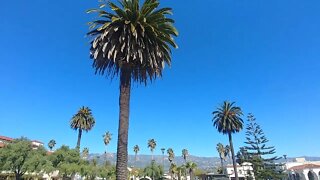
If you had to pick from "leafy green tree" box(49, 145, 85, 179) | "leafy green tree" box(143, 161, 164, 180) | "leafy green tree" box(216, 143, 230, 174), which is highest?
"leafy green tree" box(216, 143, 230, 174)

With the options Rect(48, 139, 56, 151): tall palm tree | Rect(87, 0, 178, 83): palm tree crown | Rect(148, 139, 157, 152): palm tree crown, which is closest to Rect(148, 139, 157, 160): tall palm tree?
Rect(148, 139, 157, 152): palm tree crown

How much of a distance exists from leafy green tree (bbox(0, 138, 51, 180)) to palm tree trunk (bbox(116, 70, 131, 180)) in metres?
40.8

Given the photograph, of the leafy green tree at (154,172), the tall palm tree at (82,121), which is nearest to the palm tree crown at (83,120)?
the tall palm tree at (82,121)

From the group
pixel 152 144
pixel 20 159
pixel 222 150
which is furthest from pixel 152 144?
pixel 20 159

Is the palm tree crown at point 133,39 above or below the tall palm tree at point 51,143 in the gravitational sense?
below

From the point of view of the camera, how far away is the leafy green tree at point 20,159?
47.3 meters

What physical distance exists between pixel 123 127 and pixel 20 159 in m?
41.3

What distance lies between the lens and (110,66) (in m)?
17.8

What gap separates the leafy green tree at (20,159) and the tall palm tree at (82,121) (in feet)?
50.1

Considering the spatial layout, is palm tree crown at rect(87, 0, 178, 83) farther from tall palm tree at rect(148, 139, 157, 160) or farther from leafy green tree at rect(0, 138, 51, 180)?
tall palm tree at rect(148, 139, 157, 160)

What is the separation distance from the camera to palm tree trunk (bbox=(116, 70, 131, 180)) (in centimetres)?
1404

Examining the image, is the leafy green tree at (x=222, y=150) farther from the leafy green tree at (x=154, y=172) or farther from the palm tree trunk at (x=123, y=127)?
the palm tree trunk at (x=123, y=127)

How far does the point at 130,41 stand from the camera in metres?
16.2

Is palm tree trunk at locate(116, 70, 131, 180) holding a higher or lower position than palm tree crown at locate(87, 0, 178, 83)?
lower
